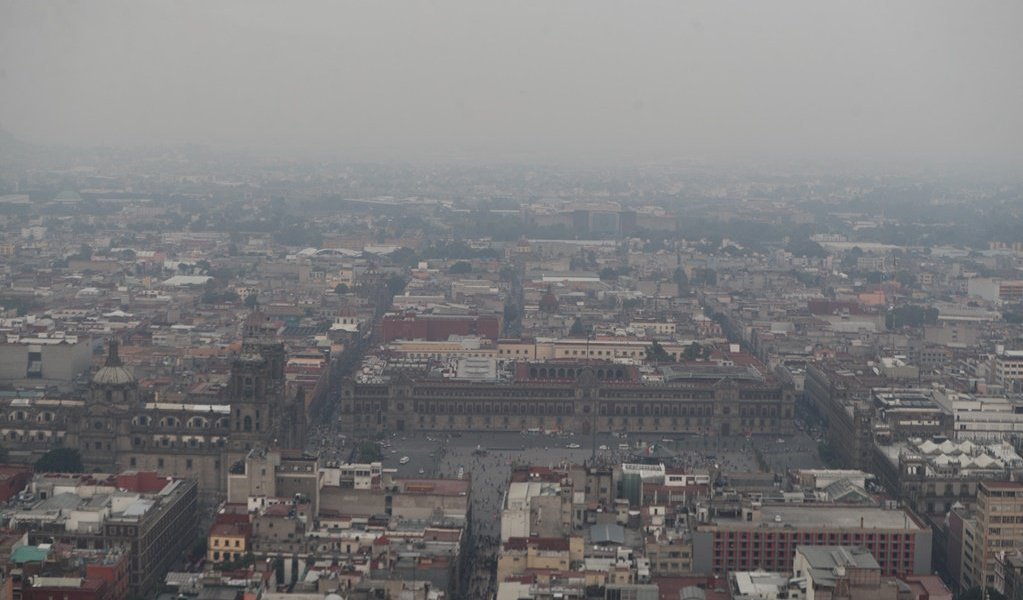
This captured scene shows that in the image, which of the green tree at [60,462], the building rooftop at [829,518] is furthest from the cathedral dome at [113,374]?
the building rooftop at [829,518]

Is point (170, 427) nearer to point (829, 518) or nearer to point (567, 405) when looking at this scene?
point (567, 405)

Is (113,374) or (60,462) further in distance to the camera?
(113,374)

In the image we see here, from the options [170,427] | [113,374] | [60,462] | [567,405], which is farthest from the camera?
[567,405]

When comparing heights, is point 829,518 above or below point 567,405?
above

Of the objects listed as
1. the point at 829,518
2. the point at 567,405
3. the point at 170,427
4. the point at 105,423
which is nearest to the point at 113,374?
the point at 105,423

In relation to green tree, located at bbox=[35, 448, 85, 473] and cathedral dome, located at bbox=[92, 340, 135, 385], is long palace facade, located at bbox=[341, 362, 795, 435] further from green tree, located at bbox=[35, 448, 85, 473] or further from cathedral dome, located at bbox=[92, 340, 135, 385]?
green tree, located at bbox=[35, 448, 85, 473]

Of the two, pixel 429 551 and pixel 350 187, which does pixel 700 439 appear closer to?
pixel 429 551

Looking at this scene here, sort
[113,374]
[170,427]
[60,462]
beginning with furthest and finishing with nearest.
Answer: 1. [113,374]
2. [170,427]
3. [60,462]
